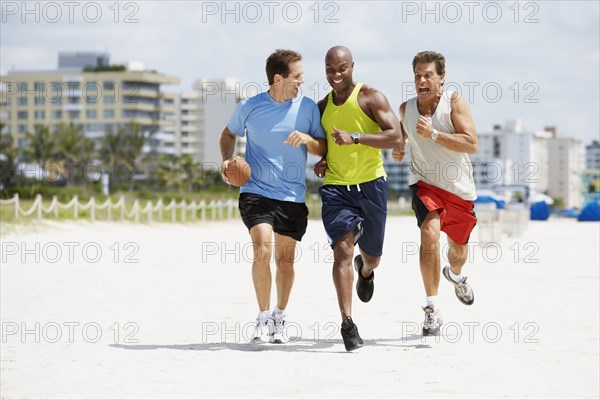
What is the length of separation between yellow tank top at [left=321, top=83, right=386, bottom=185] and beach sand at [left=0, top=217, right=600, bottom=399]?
4.22 ft

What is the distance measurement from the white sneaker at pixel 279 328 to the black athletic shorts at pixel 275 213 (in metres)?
0.66

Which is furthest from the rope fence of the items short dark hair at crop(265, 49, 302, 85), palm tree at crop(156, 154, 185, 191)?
palm tree at crop(156, 154, 185, 191)

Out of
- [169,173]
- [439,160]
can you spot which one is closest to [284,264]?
[439,160]

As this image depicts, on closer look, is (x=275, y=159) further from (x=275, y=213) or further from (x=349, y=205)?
(x=349, y=205)

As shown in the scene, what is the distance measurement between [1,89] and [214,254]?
156 m

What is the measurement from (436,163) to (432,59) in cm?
80

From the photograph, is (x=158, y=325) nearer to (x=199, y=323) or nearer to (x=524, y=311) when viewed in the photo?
(x=199, y=323)

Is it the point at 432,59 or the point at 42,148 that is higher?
the point at 42,148

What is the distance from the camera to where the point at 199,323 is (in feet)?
35.0

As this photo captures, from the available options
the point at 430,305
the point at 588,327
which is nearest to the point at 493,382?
the point at 430,305

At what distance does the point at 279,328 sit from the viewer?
9094 mm

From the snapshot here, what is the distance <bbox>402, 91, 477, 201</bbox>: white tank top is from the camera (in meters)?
8.88
